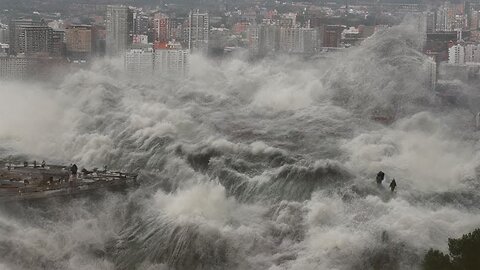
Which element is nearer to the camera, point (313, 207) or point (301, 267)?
point (301, 267)

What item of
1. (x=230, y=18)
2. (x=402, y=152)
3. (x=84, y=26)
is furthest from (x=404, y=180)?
(x=84, y=26)

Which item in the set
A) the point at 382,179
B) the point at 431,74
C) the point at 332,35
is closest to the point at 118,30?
the point at 332,35

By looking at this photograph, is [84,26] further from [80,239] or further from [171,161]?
[80,239]

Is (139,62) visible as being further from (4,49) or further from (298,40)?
(4,49)

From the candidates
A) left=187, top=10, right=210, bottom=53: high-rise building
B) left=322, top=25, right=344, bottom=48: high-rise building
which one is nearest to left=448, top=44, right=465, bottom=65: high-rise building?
left=322, top=25, right=344, bottom=48: high-rise building

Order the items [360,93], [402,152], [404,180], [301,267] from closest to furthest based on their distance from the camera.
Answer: [301,267] < [404,180] < [402,152] < [360,93]

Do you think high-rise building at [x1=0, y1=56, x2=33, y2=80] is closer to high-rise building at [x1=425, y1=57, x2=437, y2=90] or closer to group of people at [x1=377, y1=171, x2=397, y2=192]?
high-rise building at [x1=425, y1=57, x2=437, y2=90]

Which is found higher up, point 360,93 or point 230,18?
point 230,18

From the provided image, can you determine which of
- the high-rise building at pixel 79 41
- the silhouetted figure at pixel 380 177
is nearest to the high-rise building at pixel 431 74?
the silhouetted figure at pixel 380 177
